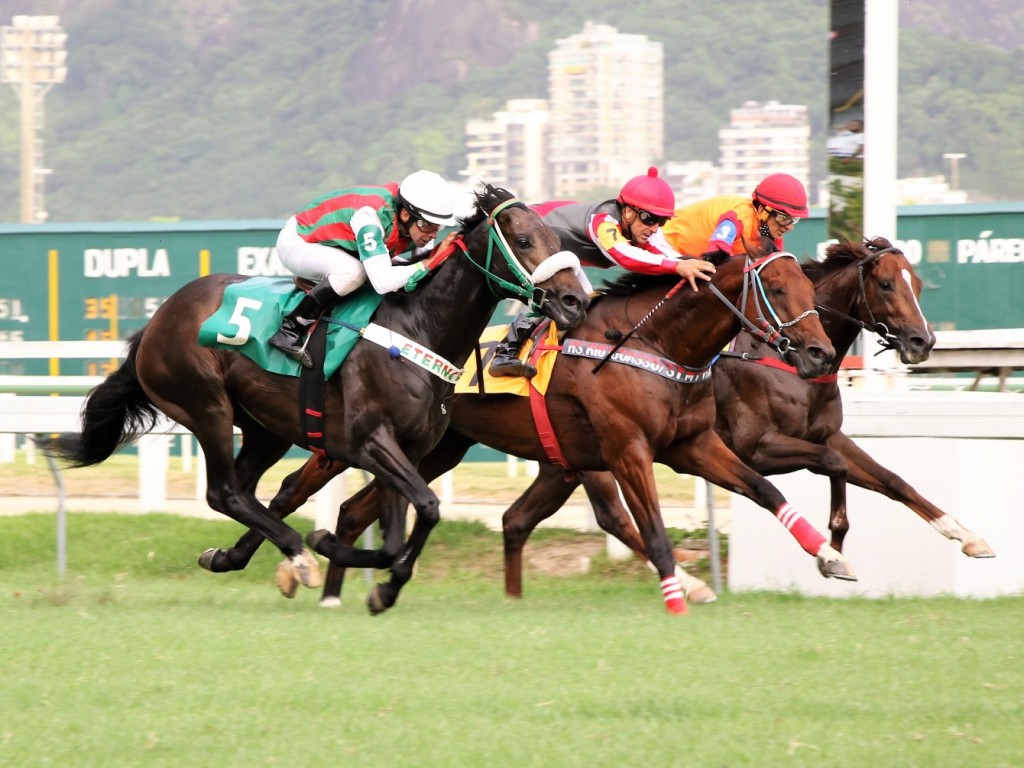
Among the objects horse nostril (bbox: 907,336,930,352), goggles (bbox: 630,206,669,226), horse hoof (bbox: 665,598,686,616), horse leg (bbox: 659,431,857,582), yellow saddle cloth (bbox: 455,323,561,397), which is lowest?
horse hoof (bbox: 665,598,686,616)

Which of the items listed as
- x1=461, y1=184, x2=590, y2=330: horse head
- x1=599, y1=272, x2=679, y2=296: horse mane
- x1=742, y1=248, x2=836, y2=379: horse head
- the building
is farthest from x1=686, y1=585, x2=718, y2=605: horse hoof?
the building

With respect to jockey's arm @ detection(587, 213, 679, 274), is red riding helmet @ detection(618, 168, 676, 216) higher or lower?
higher

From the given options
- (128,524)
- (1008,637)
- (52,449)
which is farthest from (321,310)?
(128,524)

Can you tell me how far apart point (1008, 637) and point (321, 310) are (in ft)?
9.90

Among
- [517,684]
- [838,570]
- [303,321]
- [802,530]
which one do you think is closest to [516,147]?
[303,321]

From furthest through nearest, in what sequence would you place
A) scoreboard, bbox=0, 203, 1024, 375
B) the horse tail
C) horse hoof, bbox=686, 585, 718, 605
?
scoreboard, bbox=0, 203, 1024, 375 < the horse tail < horse hoof, bbox=686, 585, 718, 605

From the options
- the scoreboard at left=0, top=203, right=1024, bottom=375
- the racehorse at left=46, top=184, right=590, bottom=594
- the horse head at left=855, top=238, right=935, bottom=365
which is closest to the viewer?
the racehorse at left=46, top=184, right=590, bottom=594

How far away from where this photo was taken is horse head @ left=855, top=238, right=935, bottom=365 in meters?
7.19

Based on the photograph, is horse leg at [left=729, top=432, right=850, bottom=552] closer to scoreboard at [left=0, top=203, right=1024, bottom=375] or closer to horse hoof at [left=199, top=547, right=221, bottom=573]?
horse hoof at [left=199, top=547, right=221, bottom=573]

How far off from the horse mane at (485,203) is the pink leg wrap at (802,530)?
1667 millimetres

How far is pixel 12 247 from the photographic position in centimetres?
1565

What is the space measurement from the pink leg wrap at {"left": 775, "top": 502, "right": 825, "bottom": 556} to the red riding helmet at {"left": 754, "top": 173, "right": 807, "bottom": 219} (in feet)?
4.36

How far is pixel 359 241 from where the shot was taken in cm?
648

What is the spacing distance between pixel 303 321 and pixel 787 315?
201 centimetres
